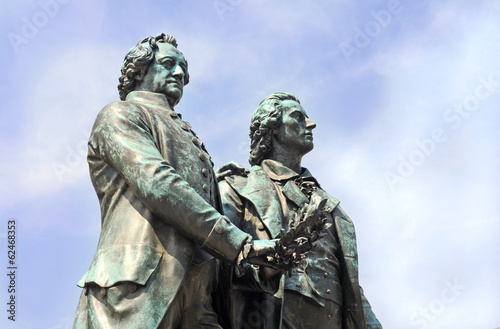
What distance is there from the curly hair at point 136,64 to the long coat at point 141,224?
812mm

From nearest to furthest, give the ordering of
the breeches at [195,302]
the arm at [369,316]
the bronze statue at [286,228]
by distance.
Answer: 1. the breeches at [195,302]
2. the bronze statue at [286,228]
3. the arm at [369,316]

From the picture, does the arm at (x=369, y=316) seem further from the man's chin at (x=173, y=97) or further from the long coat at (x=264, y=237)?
the man's chin at (x=173, y=97)

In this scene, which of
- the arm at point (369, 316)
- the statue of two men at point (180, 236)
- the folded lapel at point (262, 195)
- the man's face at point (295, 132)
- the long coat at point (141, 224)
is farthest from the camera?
the man's face at point (295, 132)

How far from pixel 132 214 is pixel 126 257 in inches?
17.4

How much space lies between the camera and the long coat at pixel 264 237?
10.2 m

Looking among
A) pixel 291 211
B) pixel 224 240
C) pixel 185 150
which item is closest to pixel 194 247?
pixel 224 240

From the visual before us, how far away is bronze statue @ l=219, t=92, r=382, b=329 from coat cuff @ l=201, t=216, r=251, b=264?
101 centimetres

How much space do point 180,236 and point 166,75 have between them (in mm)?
2003

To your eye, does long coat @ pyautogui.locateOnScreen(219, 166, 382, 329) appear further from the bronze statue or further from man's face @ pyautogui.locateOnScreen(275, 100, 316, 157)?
man's face @ pyautogui.locateOnScreen(275, 100, 316, 157)

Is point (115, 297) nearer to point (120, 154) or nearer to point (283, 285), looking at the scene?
point (120, 154)

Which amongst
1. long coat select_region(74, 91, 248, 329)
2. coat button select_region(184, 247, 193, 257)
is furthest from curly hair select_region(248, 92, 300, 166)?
coat button select_region(184, 247, 193, 257)

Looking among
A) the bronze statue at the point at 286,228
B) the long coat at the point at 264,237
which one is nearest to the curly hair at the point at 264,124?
the bronze statue at the point at 286,228

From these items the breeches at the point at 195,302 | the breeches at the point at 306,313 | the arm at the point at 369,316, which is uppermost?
the arm at the point at 369,316

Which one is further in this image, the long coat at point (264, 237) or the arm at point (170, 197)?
the long coat at point (264, 237)
